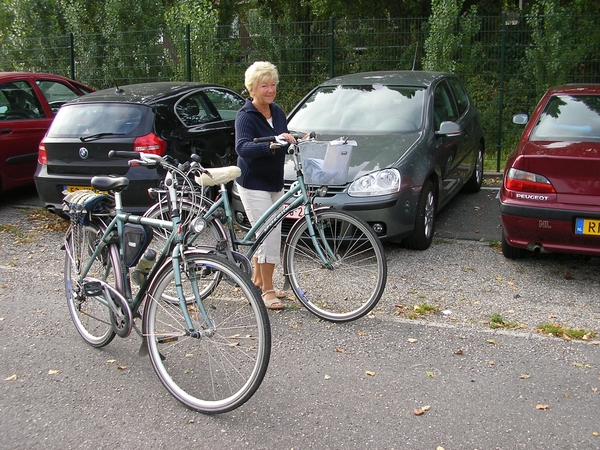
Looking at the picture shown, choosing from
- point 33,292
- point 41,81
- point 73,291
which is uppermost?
point 41,81

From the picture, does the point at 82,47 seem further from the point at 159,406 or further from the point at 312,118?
the point at 159,406

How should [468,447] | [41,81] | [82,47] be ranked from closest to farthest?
[468,447]
[41,81]
[82,47]

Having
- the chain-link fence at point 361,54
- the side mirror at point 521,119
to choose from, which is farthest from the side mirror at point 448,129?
the chain-link fence at point 361,54

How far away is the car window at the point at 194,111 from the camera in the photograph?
24.8 feet

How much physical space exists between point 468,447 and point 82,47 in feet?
42.7

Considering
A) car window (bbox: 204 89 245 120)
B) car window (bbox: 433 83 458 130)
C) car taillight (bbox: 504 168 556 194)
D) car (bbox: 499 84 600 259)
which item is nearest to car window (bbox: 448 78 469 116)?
car window (bbox: 433 83 458 130)

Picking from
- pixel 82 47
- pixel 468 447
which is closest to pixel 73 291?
pixel 468 447

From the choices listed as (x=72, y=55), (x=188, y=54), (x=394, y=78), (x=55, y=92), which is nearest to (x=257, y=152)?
(x=394, y=78)

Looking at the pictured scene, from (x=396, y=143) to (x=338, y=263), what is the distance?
226 cm

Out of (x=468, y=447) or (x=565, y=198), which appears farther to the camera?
(x=565, y=198)

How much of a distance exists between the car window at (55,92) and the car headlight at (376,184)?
5224mm

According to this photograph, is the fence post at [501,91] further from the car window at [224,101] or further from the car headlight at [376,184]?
the car headlight at [376,184]

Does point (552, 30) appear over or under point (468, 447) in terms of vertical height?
over

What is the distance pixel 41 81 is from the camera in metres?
9.49
